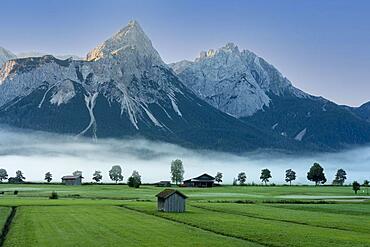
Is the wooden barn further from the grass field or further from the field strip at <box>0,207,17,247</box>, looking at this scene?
the field strip at <box>0,207,17,247</box>

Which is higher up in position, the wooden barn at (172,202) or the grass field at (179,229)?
the wooden barn at (172,202)

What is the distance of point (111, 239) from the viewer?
183 ft

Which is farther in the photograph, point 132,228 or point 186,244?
point 132,228

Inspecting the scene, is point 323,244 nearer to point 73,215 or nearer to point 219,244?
point 219,244

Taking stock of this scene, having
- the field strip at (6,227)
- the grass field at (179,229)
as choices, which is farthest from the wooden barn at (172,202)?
the field strip at (6,227)

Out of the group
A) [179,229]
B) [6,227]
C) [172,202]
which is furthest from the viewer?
[172,202]

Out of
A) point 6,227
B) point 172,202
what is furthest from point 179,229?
point 172,202

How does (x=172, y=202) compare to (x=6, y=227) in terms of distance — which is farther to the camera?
(x=172, y=202)

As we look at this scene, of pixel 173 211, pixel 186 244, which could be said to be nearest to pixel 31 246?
pixel 186 244

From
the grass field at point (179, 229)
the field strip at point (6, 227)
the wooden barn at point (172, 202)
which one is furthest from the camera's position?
the wooden barn at point (172, 202)

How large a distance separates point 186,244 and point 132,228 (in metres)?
14.4

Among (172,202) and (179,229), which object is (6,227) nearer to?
(179,229)

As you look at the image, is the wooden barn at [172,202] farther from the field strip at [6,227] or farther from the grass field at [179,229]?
the field strip at [6,227]

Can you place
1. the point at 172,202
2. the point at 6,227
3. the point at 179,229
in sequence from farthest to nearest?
the point at 172,202 < the point at 6,227 < the point at 179,229
